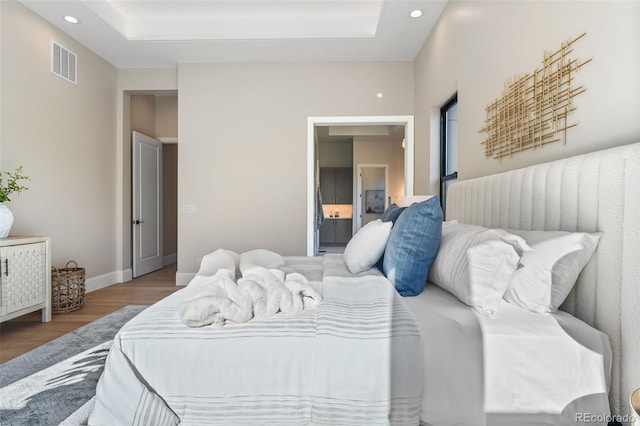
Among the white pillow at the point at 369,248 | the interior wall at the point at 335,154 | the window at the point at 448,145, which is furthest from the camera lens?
the interior wall at the point at 335,154

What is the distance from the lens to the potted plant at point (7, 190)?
2.64 m

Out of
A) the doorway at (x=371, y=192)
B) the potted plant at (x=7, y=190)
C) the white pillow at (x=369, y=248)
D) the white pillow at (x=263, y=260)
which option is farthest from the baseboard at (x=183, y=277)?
the doorway at (x=371, y=192)

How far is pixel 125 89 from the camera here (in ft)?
14.7

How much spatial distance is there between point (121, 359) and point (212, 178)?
3394mm

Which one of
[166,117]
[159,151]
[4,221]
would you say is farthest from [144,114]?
[4,221]

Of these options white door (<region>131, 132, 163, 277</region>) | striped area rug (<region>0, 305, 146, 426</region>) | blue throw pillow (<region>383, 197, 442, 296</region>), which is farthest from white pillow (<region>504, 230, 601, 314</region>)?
white door (<region>131, 132, 163, 277</region>)

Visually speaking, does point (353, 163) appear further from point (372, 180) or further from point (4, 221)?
point (4, 221)

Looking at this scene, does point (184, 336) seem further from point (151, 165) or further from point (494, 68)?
point (151, 165)

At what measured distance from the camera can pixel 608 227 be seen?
1108 millimetres

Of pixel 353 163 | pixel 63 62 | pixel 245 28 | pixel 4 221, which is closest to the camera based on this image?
pixel 4 221

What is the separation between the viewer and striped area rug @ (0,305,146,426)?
155 cm

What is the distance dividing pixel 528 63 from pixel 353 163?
6349 mm

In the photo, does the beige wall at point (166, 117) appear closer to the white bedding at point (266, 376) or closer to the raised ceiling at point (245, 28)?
the raised ceiling at point (245, 28)

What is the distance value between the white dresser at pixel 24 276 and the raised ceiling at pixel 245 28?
2.29 meters
